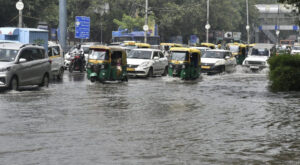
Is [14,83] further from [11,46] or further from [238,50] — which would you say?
[238,50]

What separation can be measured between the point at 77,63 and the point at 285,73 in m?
15.5

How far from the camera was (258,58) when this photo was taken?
44312 mm

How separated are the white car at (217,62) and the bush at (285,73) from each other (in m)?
14.3

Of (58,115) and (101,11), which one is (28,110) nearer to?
(58,115)

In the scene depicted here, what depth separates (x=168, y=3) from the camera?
8069 centimetres

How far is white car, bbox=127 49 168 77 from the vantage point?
32344 mm

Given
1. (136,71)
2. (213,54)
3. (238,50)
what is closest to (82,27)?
(238,50)

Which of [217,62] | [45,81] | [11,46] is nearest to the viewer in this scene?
[11,46]

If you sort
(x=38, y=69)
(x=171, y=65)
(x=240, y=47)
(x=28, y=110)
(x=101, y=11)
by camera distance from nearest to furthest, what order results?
(x=28, y=110), (x=38, y=69), (x=171, y=65), (x=240, y=47), (x=101, y=11)

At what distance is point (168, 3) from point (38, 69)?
59.4 metres

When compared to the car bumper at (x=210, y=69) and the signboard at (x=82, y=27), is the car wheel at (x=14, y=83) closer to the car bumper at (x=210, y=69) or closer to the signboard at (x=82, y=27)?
the car bumper at (x=210, y=69)

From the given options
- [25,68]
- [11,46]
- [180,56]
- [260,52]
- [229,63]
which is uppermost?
[11,46]

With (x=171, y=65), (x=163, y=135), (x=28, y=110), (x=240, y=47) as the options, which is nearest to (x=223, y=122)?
(x=163, y=135)

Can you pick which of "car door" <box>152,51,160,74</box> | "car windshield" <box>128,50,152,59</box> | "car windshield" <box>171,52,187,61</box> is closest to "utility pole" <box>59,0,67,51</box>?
"car windshield" <box>128,50,152,59</box>
